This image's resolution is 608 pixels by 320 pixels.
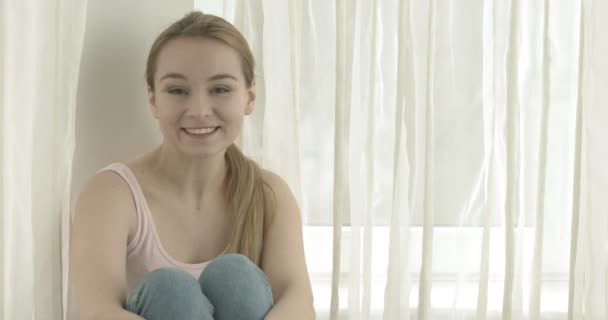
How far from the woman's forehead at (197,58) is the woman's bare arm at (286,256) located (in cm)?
25

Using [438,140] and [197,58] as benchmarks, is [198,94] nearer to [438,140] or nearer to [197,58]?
[197,58]

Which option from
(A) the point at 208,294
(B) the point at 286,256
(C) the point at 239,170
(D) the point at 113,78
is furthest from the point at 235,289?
(D) the point at 113,78

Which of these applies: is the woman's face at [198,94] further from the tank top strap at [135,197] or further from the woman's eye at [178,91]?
the tank top strap at [135,197]

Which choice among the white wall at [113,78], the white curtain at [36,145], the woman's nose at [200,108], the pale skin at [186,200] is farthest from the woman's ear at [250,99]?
the white curtain at [36,145]

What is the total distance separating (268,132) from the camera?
62.7 inches

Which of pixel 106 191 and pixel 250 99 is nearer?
pixel 106 191

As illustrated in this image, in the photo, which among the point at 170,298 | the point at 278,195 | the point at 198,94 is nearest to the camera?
the point at 170,298

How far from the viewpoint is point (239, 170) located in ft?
5.09

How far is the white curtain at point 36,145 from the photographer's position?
1.45 meters

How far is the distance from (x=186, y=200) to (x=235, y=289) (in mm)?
306

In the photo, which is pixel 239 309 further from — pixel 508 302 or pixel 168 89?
pixel 508 302

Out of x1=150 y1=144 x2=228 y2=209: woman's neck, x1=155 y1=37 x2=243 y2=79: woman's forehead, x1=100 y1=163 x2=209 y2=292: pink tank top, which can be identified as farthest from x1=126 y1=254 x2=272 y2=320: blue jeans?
x1=155 y1=37 x2=243 y2=79: woman's forehead

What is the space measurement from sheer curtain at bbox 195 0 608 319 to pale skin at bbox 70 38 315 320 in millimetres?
118

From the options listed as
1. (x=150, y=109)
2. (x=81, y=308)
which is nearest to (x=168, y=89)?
(x=150, y=109)
